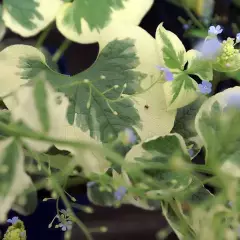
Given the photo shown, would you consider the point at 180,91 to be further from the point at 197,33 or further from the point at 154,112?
the point at 197,33

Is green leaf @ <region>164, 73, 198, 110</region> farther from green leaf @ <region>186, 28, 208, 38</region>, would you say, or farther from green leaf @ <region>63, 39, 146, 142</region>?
green leaf @ <region>186, 28, 208, 38</region>

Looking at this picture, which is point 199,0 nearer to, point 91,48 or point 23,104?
point 91,48

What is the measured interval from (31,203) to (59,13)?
154 mm

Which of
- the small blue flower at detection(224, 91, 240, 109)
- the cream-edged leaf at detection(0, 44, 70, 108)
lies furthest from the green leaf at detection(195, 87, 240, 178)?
the cream-edged leaf at detection(0, 44, 70, 108)

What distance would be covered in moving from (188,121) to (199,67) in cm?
5

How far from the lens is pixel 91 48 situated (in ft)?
1.71

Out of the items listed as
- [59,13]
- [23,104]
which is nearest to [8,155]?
[23,104]

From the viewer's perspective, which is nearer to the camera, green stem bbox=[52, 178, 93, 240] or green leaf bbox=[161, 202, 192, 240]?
green stem bbox=[52, 178, 93, 240]

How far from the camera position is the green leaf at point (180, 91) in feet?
1.13

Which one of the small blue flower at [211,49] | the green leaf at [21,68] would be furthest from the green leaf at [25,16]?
the small blue flower at [211,49]

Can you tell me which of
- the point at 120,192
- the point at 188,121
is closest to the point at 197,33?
the point at 188,121

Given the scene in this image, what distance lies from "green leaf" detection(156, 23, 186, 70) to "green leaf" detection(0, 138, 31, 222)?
5.6 inches

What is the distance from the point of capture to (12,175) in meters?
0.26

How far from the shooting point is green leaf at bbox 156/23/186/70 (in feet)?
1.14
